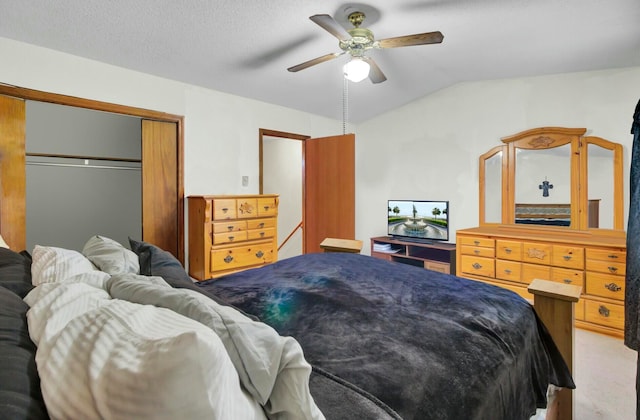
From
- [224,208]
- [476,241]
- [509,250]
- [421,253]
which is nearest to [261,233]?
[224,208]

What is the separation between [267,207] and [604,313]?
3.26 meters

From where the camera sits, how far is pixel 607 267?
8.94 feet

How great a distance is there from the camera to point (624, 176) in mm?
2990

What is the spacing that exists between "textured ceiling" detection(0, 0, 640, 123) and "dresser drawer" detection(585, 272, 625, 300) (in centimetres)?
189

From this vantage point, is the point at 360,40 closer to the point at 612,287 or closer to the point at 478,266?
the point at 478,266

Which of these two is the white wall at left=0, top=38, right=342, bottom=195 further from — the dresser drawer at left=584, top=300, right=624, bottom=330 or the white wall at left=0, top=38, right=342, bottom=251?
the dresser drawer at left=584, top=300, right=624, bottom=330

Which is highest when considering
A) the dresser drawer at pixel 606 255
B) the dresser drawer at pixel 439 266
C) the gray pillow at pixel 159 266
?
the gray pillow at pixel 159 266

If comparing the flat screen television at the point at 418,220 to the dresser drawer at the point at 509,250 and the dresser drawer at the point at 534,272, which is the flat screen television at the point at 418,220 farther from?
the dresser drawer at the point at 534,272

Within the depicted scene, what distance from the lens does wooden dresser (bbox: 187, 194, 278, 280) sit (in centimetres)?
331

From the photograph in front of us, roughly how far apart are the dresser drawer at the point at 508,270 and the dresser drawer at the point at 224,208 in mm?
2788

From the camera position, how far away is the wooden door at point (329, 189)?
436cm

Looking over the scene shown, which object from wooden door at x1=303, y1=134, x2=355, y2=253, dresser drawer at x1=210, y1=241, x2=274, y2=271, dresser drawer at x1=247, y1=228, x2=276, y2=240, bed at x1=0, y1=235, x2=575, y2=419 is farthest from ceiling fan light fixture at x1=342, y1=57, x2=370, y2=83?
dresser drawer at x1=210, y1=241, x2=274, y2=271

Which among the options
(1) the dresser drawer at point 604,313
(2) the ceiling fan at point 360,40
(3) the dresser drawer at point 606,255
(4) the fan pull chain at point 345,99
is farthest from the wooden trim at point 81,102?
(1) the dresser drawer at point 604,313

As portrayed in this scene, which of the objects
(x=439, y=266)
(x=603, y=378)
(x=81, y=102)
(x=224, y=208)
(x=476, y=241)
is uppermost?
(x=81, y=102)
